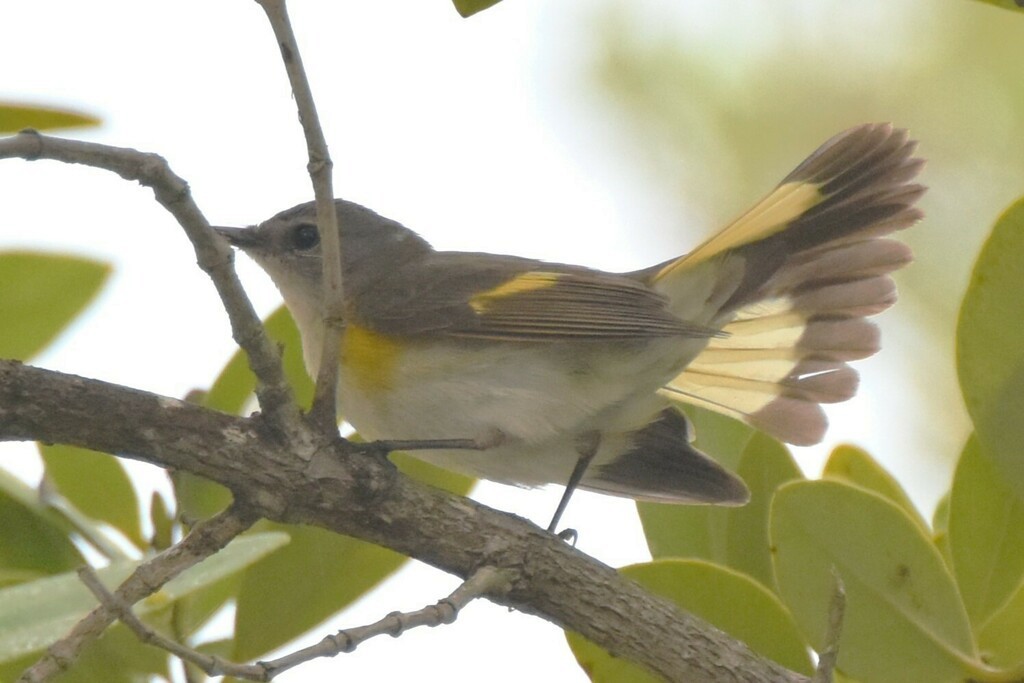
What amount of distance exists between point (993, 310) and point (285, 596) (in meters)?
1.22

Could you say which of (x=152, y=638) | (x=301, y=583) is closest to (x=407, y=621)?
(x=152, y=638)

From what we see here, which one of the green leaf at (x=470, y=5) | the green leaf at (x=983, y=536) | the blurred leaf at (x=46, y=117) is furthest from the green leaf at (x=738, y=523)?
the blurred leaf at (x=46, y=117)

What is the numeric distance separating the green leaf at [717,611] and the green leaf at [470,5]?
91 cm

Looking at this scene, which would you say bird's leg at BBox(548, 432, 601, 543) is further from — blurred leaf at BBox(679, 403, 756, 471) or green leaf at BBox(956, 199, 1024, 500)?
green leaf at BBox(956, 199, 1024, 500)

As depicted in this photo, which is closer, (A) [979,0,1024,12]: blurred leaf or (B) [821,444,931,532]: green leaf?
(A) [979,0,1024,12]: blurred leaf

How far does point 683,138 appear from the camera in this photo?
4.68 metres

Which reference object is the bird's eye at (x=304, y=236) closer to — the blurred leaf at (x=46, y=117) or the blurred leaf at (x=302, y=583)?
the blurred leaf at (x=302, y=583)

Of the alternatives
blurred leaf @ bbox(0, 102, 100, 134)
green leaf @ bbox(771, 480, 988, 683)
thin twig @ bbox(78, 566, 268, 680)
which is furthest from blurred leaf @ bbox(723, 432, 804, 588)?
blurred leaf @ bbox(0, 102, 100, 134)

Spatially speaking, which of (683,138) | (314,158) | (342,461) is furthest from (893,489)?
(683,138)

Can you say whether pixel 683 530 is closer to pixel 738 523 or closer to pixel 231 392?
pixel 738 523

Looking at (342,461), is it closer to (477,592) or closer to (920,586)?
(477,592)

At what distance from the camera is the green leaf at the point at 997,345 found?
1773 mm

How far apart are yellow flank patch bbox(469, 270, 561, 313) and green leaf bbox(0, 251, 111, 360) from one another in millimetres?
921

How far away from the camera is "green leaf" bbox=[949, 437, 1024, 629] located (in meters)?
2.04
